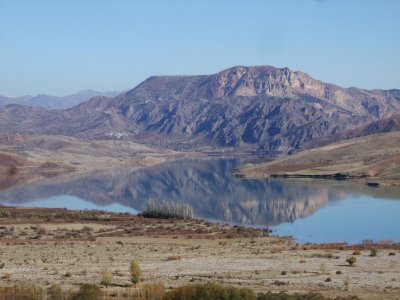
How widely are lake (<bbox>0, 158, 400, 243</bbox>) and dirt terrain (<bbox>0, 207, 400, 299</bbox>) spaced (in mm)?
11342

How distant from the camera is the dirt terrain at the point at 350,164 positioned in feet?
385

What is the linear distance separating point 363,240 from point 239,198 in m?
42.1

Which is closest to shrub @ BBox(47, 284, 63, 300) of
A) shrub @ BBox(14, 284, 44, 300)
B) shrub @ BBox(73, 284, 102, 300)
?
shrub @ BBox(14, 284, 44, 300)

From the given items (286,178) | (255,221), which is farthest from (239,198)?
(286,178)

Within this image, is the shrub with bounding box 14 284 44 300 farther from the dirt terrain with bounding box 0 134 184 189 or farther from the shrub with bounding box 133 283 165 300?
the dirt terrain with bounding box 0 134 184 189

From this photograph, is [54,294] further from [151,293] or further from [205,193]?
[205,193]

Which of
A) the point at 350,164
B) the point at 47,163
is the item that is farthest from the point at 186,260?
the point at 47,163

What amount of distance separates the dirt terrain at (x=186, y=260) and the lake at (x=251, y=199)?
11.3 m

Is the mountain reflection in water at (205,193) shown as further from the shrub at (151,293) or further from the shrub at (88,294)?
the shrub at (88,294)

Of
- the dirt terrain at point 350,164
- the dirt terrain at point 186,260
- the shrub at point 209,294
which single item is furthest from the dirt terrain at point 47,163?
the shrub at point 209,294

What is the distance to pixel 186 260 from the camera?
3050cm

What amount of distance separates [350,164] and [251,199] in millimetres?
48705

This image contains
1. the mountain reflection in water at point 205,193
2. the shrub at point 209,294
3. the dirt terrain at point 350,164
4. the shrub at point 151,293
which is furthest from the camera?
the dirt terrain at point 350,164

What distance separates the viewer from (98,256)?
106ft
